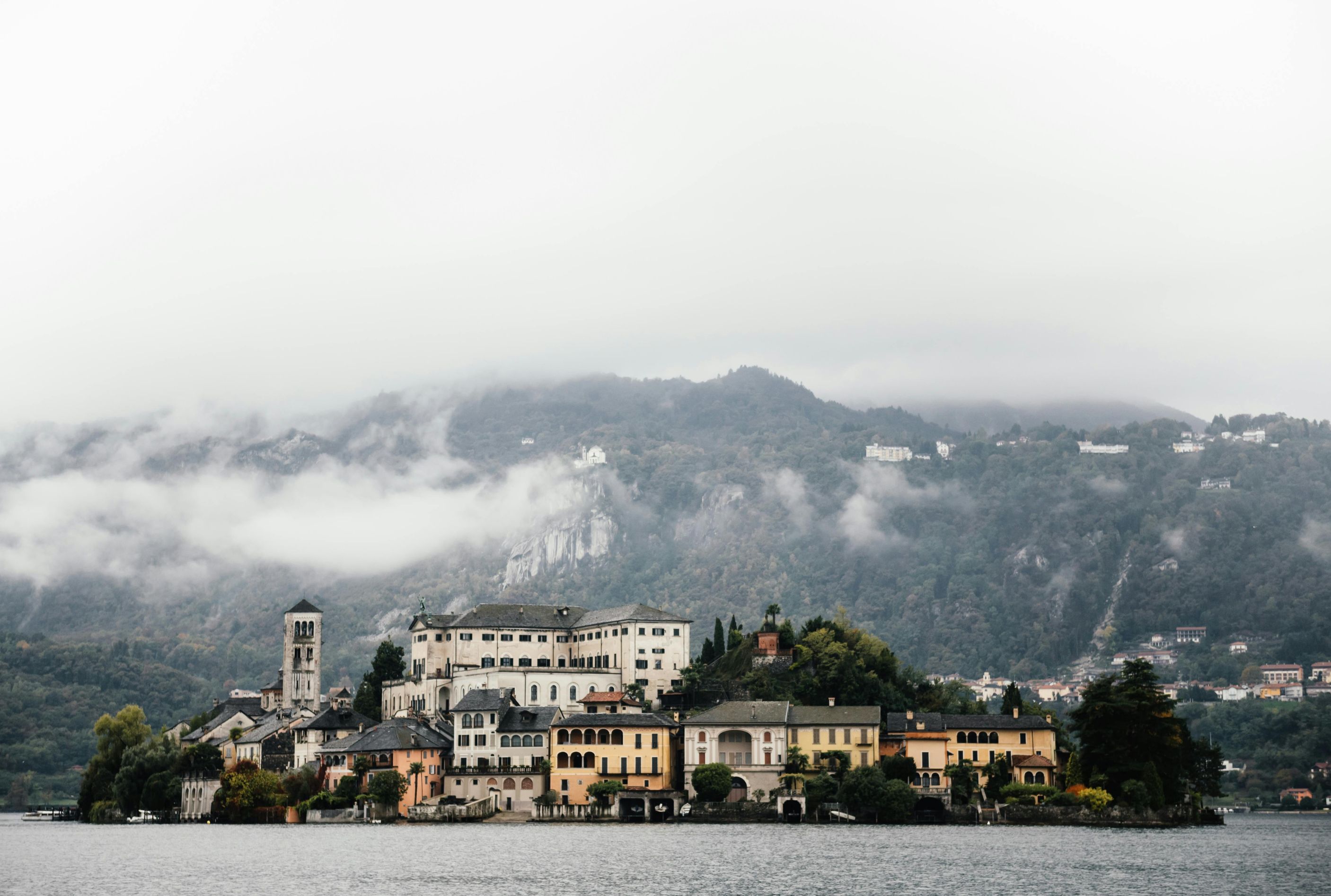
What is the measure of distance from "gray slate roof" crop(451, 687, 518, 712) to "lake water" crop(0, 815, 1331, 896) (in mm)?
14065

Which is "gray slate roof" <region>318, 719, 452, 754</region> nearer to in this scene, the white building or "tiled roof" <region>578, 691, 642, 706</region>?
the white building

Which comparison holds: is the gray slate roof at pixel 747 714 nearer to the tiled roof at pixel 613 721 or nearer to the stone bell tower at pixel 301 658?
the tiled roof at pixel 613 721

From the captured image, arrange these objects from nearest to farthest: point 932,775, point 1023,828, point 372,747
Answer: point 1023,828 → point 932,775 → point 372,747

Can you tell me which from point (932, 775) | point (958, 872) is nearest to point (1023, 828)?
point (932, 775)

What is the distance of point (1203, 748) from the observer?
133375 mm

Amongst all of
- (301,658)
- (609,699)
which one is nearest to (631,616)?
(609,699)

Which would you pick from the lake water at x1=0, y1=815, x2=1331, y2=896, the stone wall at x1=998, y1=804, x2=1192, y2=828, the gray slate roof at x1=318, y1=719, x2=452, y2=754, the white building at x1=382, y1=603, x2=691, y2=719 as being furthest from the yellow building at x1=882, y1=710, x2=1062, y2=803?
the gray slate roof at x1=318, y1=719, x2=452, y2=754

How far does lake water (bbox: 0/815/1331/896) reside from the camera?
Result: 75.8 metres

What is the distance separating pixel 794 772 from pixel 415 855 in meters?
40.9

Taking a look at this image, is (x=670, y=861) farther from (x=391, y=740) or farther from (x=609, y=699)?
(x=609, y=699)

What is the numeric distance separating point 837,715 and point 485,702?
96.7 ft

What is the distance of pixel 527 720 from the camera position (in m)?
139

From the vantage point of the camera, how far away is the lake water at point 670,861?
75.8m

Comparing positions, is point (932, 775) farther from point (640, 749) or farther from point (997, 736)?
point (640, 749)
